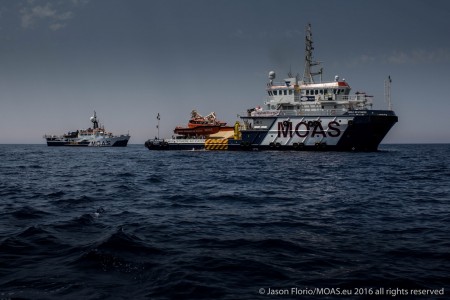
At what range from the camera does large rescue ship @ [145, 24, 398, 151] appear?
5012cm

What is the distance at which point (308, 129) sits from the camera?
2077 inches

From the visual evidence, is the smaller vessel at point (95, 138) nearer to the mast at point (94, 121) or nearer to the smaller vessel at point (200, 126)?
the mast at point (94, 121)

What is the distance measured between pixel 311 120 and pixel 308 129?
1.50 meters

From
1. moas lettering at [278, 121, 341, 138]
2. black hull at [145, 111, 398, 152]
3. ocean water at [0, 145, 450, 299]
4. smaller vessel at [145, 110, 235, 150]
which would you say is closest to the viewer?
ocean water at [0, 145, 450, 299]

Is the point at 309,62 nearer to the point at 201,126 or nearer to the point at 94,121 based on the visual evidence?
the point at 201,126

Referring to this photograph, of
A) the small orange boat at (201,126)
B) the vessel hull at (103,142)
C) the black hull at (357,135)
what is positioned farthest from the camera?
the vessel hull at (103,142)

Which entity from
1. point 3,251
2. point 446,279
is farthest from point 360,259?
point 3,251

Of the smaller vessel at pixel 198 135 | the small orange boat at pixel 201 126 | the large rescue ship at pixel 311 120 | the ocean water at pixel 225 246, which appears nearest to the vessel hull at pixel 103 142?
the smaller vessel at pixel 198 135

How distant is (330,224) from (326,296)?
497 centimetres

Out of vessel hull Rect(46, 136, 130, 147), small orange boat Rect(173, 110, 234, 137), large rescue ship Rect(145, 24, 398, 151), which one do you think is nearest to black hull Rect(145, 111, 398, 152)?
large rescue ship Rect(145, 24, 398, 151)

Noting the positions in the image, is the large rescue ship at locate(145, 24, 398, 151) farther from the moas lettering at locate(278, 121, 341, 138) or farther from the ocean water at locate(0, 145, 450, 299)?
the ocean water at locate(0, 145, 450, 299)

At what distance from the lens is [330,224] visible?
998 centimetres

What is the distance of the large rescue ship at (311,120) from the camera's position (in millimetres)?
50125

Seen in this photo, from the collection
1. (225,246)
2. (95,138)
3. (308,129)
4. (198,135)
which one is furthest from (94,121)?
(225,246)
